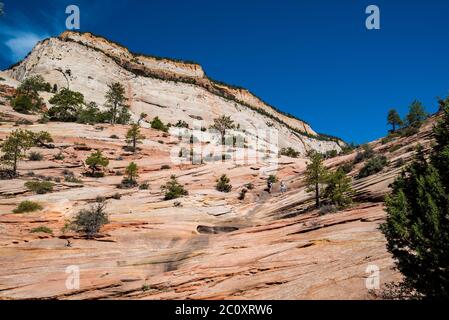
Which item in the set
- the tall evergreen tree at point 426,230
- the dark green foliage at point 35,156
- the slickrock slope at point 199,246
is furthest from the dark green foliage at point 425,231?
the dark green foliage at point 35,156

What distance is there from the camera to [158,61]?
138 m

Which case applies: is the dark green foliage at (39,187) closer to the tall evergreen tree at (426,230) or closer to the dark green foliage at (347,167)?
the dark green foliage at (347,167)

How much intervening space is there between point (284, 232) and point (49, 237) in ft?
44.6

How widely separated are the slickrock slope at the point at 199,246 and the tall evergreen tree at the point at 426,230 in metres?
2.09

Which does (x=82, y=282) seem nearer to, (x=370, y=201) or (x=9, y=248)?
(x=9, y=248)

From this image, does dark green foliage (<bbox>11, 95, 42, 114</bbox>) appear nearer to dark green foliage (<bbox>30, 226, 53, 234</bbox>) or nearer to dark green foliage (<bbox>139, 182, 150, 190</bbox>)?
dark green foliage (<bbox>139, 182, 150, 190</bbox>)

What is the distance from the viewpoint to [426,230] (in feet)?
32.1

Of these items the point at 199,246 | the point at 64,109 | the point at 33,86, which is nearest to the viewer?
the point at 199,246

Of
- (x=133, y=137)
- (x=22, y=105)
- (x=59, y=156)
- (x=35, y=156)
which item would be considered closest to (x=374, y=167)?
(x=133, y=137)

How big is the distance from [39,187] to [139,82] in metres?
81.1

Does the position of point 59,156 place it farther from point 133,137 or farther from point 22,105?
point 22,105

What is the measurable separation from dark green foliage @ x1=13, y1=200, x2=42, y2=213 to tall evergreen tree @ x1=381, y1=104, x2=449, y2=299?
2411cm

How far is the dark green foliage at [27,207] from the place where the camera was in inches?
1033

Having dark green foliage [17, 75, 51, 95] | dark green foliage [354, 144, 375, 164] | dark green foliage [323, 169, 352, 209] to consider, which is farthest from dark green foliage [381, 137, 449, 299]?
dark green foliage [17, 75, 51, 95]
